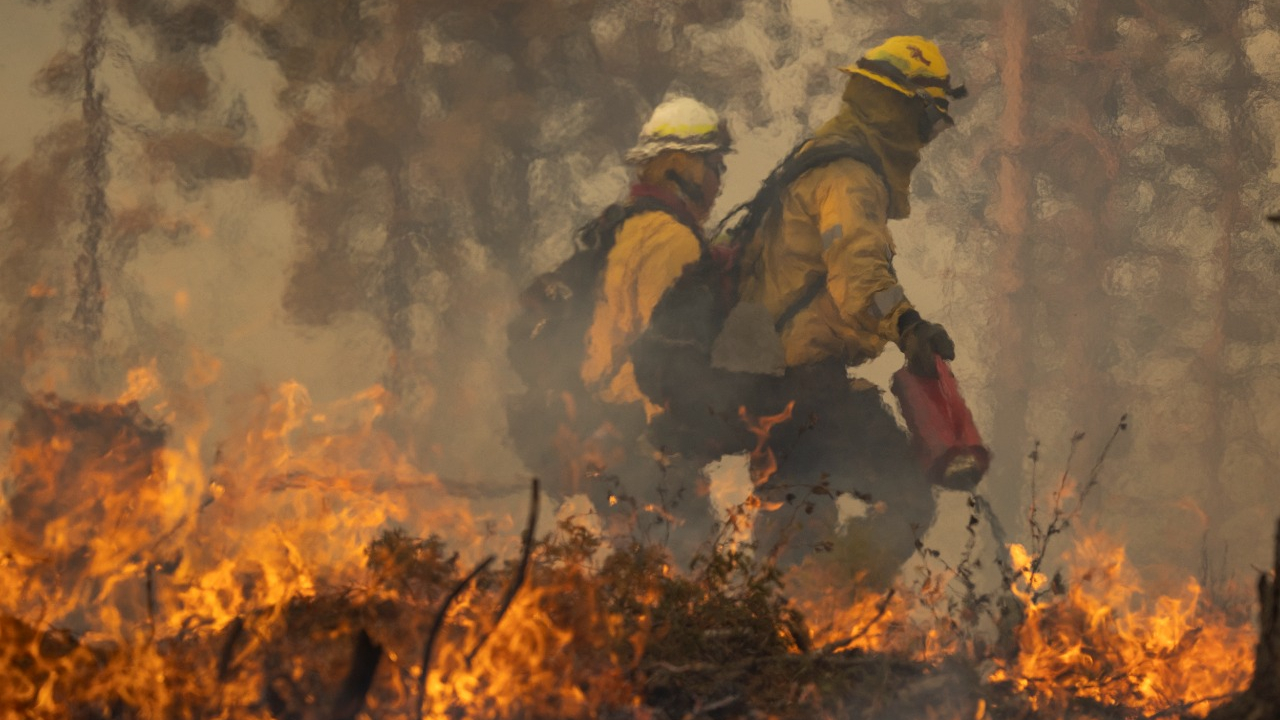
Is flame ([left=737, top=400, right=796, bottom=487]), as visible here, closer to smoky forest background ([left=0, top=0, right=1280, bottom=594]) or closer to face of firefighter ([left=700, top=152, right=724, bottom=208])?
face of firefighter ([left=700, top=152, right=724, bottom=208])

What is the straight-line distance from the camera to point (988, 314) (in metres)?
7.48

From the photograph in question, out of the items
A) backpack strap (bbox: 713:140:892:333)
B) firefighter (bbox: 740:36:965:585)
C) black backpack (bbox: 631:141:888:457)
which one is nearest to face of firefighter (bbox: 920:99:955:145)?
firefighter (bbox: 740:36:965:585)

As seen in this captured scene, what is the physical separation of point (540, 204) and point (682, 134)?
1.93 metres

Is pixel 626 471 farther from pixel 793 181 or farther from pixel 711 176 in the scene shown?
pixel 793 181

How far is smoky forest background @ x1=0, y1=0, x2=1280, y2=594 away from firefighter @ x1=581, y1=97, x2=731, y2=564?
2.66 feet

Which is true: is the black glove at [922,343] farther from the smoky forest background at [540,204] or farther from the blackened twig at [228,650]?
the blackened twig at [228,650]

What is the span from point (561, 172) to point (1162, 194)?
310 centimetres

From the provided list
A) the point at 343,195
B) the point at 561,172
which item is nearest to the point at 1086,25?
the point at 561,172

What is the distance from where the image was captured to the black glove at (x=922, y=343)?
4168 mm

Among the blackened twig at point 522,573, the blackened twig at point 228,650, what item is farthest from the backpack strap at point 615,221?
the blackened twig at point 228,650

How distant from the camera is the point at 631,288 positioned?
514 centimetres

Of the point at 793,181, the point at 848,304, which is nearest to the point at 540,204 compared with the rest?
the point at 793,181

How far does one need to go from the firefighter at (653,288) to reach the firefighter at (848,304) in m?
0.30

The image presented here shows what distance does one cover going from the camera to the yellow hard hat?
4773 mm
